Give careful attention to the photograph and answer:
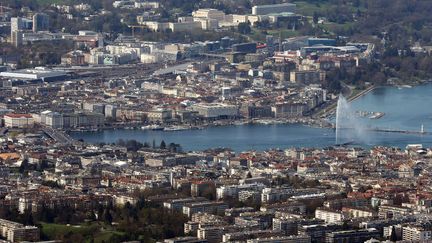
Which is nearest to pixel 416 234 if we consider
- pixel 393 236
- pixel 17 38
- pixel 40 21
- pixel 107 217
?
pixel 393 236

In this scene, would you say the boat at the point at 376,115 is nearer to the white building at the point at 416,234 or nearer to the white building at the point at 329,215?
the white building at the point at 329,215

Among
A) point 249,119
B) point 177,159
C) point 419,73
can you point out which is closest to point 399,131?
point 249,119

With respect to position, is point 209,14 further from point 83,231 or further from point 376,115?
point 83,231

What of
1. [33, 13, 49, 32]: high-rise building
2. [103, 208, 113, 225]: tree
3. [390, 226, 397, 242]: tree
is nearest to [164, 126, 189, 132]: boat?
[103, 208, 113, 225]: tree

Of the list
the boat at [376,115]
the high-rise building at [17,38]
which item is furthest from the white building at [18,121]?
the high-rise building at [17,38]

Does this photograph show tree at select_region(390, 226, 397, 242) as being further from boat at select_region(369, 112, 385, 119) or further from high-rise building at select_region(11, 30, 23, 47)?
high-rise building at select_region(11, 30, 23, 47)
